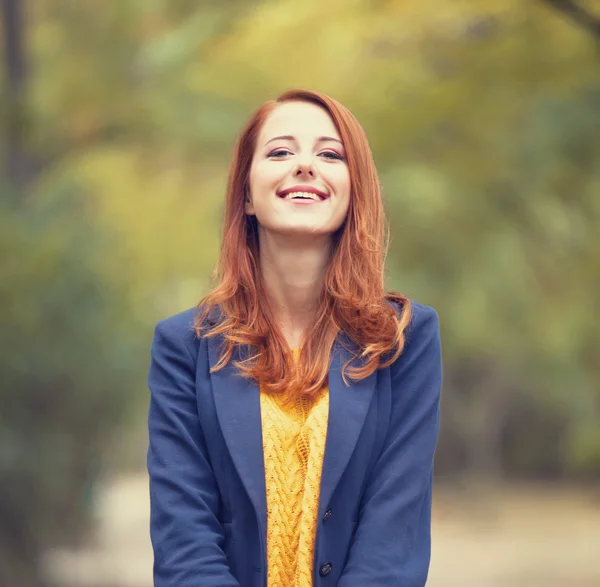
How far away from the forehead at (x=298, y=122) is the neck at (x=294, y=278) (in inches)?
8.1

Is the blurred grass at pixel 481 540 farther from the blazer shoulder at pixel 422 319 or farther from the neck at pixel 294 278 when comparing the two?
the blazer shoulder at pixel 422 319

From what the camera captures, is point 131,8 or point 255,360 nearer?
point 255,360

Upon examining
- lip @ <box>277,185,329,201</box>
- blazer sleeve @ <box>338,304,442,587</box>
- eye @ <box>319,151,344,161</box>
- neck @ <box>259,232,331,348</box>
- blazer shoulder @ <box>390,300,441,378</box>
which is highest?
eye @ <box>319,151,344,161</box>

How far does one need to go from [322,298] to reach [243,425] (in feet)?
1.07

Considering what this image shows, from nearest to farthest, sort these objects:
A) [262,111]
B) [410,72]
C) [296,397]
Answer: [296,397] → [262,111] → [410,72]

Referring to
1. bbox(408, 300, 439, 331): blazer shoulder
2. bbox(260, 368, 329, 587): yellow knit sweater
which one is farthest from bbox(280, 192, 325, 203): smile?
bbox(260, 368, 329, 587): yellow knit sweater

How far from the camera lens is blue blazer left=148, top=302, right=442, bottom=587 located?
1.91m

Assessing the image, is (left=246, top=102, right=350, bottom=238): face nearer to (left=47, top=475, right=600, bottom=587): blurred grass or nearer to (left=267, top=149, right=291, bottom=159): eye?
(left=267, top=149, right=291, bottom=159): eye

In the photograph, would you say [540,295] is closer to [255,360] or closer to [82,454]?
[82,454]

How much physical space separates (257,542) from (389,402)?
357 millimetres

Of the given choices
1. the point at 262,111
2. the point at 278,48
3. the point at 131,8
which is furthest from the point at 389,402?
the point at 131,8

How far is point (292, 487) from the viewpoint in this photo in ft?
6.52

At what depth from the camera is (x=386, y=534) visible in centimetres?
191

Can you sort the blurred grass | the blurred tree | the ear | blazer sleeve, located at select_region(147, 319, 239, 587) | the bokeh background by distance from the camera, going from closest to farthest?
blazer sleeve, located at select_region(147, 319, 239, 587)
the ear
the blurred tree
the bokeh background
the blurred grass
